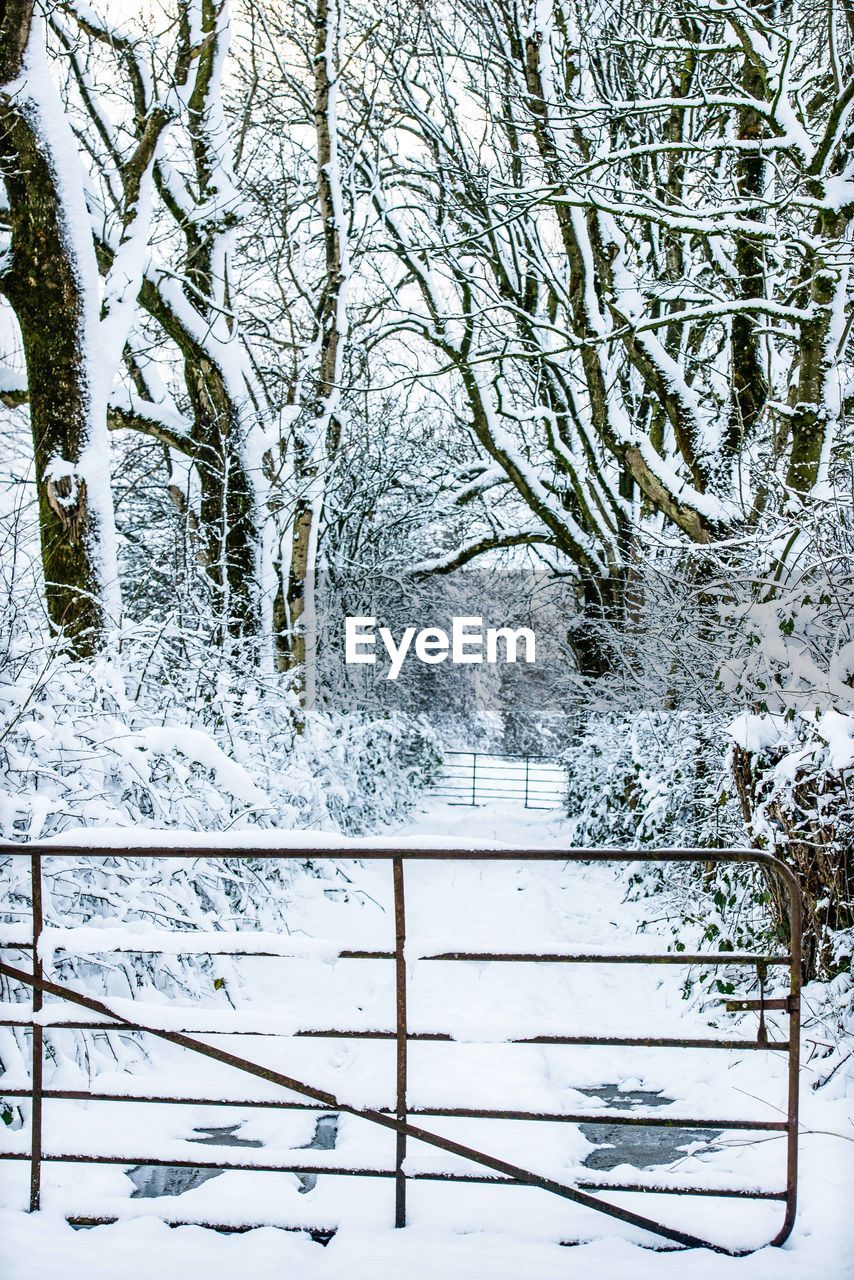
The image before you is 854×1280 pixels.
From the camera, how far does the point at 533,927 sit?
814cm

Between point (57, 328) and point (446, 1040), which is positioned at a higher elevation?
point (57, 328)

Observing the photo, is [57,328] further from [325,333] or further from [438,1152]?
[438,1152]

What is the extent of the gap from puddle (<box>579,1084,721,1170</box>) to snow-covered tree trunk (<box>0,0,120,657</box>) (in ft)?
14.1

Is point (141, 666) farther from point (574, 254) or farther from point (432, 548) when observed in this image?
point (432, 548)

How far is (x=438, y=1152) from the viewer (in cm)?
379

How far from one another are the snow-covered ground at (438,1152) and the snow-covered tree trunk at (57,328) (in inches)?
113

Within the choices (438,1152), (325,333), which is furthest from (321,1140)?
(325,333)

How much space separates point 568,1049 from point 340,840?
3.11 m

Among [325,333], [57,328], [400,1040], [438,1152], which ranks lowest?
[438,1152]

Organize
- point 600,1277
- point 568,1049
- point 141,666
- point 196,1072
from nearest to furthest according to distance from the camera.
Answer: point 600,1277 → point 196,1072 → point 568,1049 → point 141,666

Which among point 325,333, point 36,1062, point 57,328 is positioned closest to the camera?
point 36,1062

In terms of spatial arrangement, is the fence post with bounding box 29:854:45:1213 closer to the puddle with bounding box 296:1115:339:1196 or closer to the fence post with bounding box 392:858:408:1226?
the puddle with bounding box 296:1115:339:1196

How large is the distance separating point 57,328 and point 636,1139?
5.99 metres

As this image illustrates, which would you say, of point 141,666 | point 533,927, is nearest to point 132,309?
point 141,666
